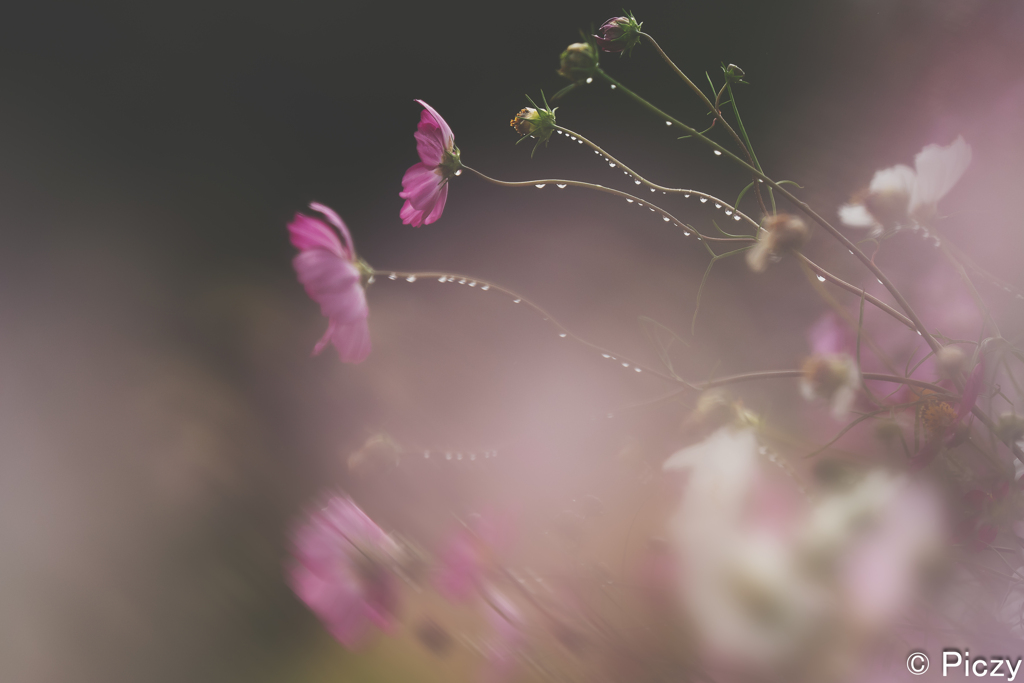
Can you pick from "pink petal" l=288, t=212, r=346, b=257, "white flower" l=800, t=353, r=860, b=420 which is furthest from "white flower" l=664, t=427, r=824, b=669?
"pink petal" l=288, t=212, r=346, b=257

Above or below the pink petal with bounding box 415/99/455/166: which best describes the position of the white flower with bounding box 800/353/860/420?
below

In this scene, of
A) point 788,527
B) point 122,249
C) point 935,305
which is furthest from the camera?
point 122,249

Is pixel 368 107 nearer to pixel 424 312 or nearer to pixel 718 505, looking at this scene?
pixel 424 312

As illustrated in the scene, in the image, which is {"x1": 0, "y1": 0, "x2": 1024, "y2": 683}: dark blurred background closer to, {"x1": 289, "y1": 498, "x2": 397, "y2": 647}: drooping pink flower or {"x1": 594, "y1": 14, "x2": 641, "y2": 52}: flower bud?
{"x1": 289, "y1": 498, "x2": 397, "y2": 647}: drooping pink flower

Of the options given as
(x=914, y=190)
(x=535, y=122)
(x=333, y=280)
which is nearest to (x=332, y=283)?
(x=333, y=280)

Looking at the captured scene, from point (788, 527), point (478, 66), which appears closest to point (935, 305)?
point (788, 527)

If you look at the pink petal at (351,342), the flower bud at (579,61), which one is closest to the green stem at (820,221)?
the flower bud at (579,61)

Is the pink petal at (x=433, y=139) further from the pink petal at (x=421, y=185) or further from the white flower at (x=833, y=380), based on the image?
the white flower at (x=833, y=380)
